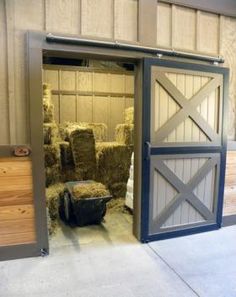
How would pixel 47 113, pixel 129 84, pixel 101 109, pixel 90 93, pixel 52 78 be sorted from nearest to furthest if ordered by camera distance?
pixel 47 113 → pixel 52 78 → pixel 90 93 → pixel 101 109 → pixel 129 84

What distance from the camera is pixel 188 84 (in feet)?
10.6

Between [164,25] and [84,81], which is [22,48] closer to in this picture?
[164,25]

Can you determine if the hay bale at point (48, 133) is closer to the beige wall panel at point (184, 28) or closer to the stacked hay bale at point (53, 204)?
the stacked hay bale at point (53, 204)

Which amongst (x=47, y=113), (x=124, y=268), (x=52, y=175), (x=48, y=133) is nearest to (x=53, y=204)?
(x=52, y=175)

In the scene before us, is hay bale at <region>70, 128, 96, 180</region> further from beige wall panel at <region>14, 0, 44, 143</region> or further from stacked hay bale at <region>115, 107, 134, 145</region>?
beige wall panel at <region>14, 0, 44, 143</region>

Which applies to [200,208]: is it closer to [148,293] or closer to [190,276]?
[190,276]

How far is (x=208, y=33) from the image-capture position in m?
3.40

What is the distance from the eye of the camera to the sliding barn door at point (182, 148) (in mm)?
3086

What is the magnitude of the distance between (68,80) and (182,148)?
127 inches

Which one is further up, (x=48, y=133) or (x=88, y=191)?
(x=48, y=133)

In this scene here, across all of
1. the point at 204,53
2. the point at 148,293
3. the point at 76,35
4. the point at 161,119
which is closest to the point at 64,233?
the point at 148,293

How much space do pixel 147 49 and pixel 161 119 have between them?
77 centimetres

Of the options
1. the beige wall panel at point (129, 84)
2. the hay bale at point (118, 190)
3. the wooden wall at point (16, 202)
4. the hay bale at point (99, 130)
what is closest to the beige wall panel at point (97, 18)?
the wooden wall at point (16, 202)

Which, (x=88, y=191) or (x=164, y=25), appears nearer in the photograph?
(x=164, y=25)
